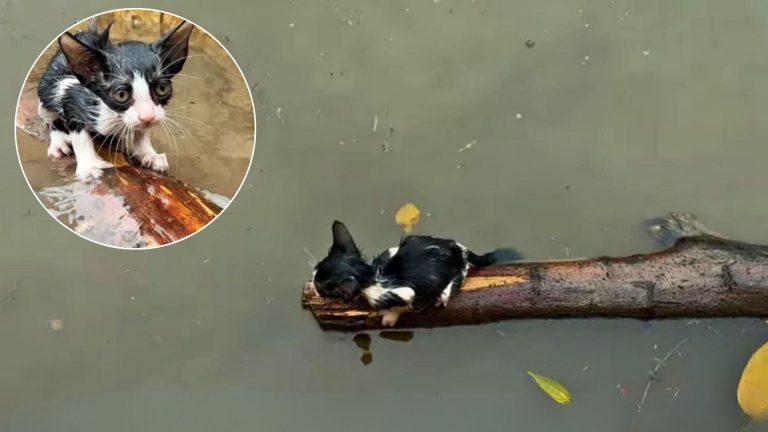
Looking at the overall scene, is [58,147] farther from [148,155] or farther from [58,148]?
[148,155]

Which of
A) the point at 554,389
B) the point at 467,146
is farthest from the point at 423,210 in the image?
the point at 554,389

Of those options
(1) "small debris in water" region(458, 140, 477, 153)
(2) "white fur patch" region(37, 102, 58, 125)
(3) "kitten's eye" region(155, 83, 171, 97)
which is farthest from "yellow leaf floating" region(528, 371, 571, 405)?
(2) "white fur patch" region(37, 102, 58, 125)

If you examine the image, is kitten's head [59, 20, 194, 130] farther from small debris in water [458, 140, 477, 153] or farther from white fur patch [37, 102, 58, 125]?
small debris in water [458, 140, 477, 153]

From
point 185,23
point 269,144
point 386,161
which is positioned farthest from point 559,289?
point 185,23

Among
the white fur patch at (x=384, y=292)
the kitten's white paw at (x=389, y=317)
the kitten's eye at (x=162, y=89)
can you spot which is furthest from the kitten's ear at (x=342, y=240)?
the kitten's eye at (x=162, y=89)

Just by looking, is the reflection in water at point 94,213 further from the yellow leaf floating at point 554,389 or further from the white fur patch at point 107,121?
the yellow leaf floating at point 554,389

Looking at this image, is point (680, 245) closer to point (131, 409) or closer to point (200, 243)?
point (200, 243)

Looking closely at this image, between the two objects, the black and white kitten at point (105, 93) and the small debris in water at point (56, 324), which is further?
the small debris in water at point (56, 324)

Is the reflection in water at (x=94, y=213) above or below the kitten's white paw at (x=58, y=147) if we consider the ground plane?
below
